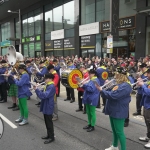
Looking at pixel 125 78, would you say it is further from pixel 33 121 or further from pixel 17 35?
pixel 17 35

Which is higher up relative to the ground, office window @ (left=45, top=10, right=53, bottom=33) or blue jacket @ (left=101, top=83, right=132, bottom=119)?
office window @ (left=45, top=10, right=53, bottom=33)

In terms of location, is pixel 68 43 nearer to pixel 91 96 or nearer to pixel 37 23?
pixel 37 23

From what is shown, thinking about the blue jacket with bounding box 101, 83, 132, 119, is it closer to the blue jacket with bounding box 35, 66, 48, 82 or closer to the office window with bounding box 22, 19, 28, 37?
the blue jacket with bounding box 35, 66, 48, 82

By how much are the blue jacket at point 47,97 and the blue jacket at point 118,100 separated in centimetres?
127

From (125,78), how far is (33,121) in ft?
11.8

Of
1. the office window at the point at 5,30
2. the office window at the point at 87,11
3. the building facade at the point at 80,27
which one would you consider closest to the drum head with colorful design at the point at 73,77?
the building facade at the point at 80,27

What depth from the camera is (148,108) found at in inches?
175

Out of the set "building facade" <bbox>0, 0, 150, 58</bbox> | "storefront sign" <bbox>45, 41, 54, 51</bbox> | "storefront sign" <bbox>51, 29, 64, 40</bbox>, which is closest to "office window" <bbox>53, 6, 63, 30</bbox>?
"building facade" <bbox>0, 0, 150, 58</bbox>

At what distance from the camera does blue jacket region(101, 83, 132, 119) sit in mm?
3662

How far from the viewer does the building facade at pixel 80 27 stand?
14.5 m

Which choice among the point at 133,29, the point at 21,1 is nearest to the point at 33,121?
the point at 133,29

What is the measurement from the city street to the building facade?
8.95 meters

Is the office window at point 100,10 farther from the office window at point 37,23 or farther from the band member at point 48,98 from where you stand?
the band member at point 48,98

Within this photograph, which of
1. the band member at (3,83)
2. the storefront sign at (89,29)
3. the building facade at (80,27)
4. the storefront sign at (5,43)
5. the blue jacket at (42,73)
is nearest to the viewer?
the blue jacket at (42,73)
